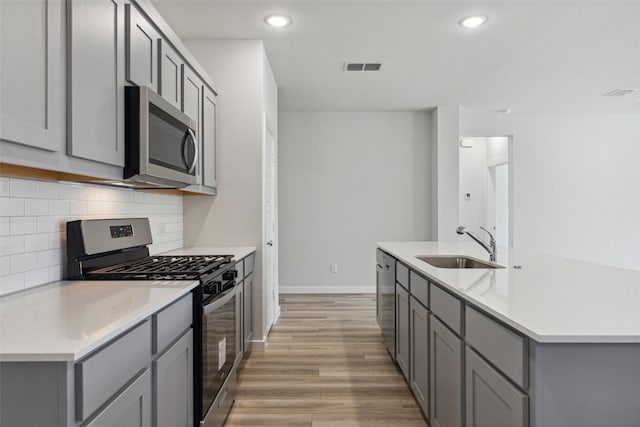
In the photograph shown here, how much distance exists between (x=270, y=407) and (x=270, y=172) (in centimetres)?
231

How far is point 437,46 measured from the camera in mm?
3381

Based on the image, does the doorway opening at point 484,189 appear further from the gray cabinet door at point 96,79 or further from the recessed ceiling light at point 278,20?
the gray cabinet door at point 96,79

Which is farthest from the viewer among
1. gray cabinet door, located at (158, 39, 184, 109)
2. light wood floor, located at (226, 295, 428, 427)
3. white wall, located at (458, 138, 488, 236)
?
white wall, located at (458, 138, 488, 236)

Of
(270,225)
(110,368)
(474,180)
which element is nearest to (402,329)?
(270,225)

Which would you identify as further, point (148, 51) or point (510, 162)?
point (510, 162)

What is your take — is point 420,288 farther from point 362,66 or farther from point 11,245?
→ point 362,66

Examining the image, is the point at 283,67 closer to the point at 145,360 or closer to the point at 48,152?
the point at 48,152

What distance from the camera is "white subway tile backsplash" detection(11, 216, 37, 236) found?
1487mm

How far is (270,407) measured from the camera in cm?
241

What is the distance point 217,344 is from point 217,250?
1.11 m

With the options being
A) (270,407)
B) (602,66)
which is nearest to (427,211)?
(602,66)

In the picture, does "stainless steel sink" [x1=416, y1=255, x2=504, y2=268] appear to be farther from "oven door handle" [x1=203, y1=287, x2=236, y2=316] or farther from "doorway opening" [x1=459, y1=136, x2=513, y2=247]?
"doorway opening" [x1=459, y1=136, x2=513, y2=247]

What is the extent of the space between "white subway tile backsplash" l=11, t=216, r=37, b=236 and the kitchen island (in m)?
1.75

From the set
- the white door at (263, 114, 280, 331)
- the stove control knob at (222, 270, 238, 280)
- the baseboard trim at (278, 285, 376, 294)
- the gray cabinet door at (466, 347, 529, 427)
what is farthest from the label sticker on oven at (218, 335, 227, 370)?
the baseboard trim at (278, 285, 376, 294)
